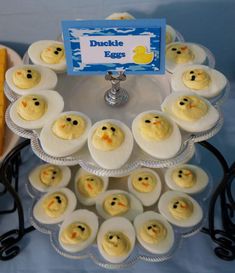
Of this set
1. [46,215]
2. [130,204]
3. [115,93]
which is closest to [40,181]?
[46,215]

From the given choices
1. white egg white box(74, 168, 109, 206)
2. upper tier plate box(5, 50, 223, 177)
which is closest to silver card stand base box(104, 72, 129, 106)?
upper tier plate box(5, 50, 223, 177)

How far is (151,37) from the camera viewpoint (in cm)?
83

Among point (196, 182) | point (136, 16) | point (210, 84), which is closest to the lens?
point (210, 84)

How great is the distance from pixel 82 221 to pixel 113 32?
0.50 m

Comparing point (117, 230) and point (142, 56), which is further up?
point (142, 56)

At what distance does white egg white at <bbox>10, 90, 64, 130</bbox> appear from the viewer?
874 mm

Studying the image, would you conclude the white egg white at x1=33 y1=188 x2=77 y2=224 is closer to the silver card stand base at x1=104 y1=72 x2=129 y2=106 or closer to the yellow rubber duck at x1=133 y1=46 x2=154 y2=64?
the silver card stand base at x1=104 y1=72 x2=129 y2=106

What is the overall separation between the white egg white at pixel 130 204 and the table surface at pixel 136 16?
0.60 feet

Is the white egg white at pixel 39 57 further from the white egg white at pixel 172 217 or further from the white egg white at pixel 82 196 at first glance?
the white egg white at pixel 172 217

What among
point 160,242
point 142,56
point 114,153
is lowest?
point 160,242

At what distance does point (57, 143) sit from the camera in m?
0.84

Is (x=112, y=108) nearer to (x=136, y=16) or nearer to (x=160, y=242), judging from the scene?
(x=160, y=242)

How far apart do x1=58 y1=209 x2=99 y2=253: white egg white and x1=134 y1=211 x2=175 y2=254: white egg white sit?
0.11 m

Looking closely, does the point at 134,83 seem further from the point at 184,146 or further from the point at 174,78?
the point at 184,146
